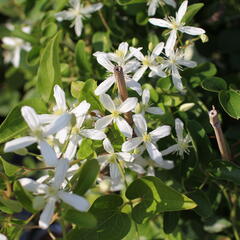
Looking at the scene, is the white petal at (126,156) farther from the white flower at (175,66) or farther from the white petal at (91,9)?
the white petal at (91,9)

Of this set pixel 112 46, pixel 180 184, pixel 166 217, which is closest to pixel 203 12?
pixel 112 46

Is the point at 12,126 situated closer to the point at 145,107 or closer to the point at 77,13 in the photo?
the point at 145,107

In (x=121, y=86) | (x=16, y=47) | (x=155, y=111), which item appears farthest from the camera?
(x=16, y=47)

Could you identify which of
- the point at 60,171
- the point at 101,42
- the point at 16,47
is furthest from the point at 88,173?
the point at 16,47

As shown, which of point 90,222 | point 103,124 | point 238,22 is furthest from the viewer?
point 238,22

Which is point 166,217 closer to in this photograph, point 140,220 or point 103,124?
point 140,220
